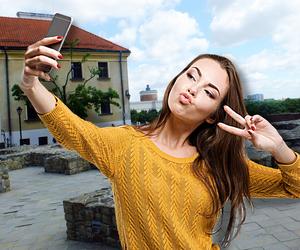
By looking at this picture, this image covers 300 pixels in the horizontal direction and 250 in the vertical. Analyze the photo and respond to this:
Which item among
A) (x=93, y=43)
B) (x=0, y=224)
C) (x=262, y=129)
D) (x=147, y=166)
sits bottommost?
(x=0, y=224)

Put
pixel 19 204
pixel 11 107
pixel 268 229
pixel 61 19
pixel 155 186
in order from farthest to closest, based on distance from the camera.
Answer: pixel 11 107, pixel 19 204, pixel 268 229, pixel 155 186, pixel 61 19

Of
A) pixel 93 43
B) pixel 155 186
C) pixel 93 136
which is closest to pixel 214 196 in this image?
pixel 155 186

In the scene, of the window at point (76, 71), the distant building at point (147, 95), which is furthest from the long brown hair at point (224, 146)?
the distant building at point (147, 95)

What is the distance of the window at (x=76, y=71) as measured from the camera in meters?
27.8

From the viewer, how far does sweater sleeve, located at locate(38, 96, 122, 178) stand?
114 centimetres

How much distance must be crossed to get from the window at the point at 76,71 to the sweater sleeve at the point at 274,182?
27322 millimetres

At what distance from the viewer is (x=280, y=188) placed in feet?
4.59

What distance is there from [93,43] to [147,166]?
1181 inches

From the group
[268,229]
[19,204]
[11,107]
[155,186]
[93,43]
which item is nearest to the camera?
[155,186]

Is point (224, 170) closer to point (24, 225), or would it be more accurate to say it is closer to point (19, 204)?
point (24, 225)

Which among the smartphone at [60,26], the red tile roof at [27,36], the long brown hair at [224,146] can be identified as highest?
the red tile roof at [27,36]

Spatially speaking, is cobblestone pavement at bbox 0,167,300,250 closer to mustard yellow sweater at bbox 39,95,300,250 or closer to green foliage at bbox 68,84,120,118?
mustard yellow sweater at bbox 39,95,300,250

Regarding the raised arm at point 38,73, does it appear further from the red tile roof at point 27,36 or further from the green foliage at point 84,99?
the red tile roof at point 27,36

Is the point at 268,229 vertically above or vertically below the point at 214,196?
below
